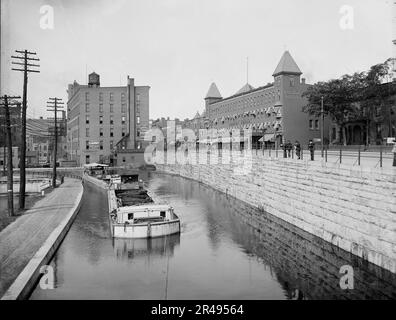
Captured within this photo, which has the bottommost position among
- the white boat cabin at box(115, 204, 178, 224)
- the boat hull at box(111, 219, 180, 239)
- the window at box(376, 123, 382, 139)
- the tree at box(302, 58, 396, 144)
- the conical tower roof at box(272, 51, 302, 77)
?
the boat hull at box(111, 219, 180, 239)

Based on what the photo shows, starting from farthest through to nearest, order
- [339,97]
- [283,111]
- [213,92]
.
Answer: [213,92], [283,111], [339,97]

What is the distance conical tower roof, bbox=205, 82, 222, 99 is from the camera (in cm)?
10462

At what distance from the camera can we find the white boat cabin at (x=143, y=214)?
104 feet

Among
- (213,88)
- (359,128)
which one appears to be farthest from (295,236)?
(213,88)

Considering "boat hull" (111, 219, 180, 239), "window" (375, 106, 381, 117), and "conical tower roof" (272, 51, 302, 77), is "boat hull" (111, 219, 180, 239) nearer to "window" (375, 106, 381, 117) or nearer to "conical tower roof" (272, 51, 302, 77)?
"window" (375, 106, 381, 117)

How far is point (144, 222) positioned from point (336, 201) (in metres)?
12.8

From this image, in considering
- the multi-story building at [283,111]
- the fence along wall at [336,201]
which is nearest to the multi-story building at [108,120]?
the multi-story building at [283,111]

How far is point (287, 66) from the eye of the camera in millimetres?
68312

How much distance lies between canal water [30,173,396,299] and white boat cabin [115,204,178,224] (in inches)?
65.3

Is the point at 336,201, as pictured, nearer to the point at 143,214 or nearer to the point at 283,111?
the point at 143,214

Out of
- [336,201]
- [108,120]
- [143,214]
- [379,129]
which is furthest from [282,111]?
[108,120]

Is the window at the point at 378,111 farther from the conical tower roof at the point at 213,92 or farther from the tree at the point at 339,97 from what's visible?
the conical tower roof at the point at 213,92

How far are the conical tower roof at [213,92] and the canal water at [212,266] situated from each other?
233ft

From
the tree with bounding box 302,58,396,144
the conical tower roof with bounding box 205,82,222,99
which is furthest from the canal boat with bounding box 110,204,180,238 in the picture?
the conical tower roof with bounding box 205,82,222,99
